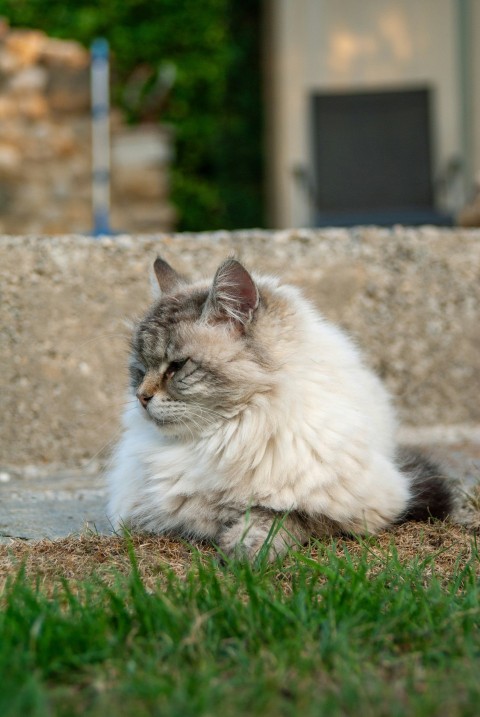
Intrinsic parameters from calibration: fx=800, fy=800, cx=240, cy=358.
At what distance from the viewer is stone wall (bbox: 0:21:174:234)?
7852 mm

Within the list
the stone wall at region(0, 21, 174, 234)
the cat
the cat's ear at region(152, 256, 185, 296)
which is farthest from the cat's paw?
the stone wall at region(0, 21, 174, 234)

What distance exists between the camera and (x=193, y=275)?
3.88 meters

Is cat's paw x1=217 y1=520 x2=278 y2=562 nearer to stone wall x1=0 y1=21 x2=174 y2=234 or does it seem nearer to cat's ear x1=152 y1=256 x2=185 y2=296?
cat's ear x1=152 y1=256 x2=185 y2=296

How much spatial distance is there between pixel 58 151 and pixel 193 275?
194 inches

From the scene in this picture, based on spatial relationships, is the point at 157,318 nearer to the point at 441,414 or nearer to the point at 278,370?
the point at 278,370

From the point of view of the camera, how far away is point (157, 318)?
2.58 meters

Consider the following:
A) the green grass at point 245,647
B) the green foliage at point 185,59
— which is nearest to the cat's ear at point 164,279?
the green grass at point 245,647

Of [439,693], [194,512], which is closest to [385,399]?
[194,512]

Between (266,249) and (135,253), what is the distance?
646 mm

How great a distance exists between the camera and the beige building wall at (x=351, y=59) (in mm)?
8922

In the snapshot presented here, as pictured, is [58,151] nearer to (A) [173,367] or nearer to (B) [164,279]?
(B) [164,279]

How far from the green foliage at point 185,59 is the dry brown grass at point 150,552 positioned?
647cm

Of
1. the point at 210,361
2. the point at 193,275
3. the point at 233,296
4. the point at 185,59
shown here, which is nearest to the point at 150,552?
the point at 210,361

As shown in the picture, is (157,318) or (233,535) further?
(157,318)
